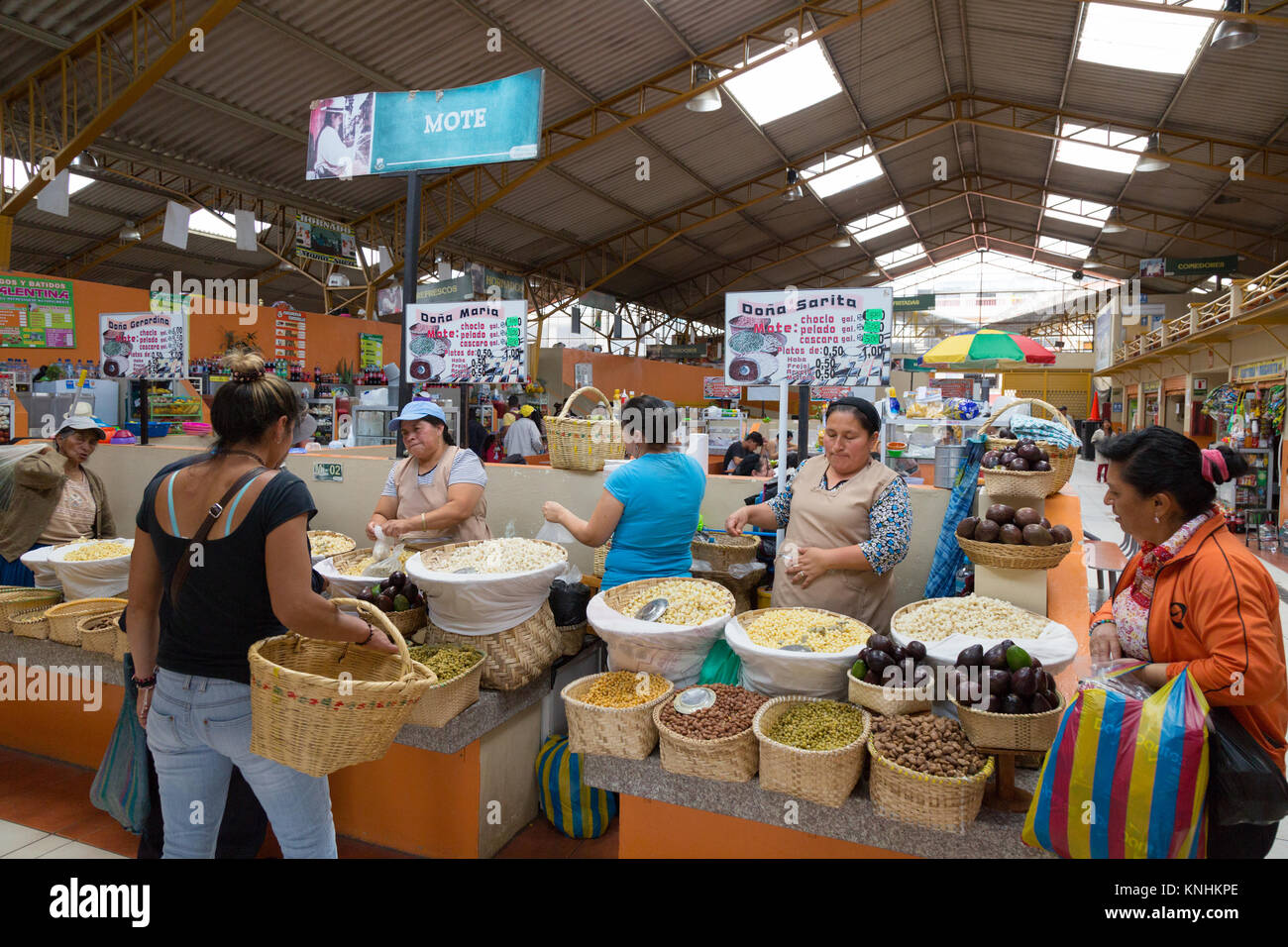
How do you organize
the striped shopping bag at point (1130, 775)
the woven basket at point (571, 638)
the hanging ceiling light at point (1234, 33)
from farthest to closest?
1. the hanging ceiling light at point (1234, 33)
2. the woven basket at point (571, 638)
3. the striped shopping bag at point (1130, 775)

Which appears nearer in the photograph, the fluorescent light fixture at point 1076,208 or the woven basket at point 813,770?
the woven basket at point 813,770

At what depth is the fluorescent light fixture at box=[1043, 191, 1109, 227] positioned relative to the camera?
18703mm

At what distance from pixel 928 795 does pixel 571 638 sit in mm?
1638

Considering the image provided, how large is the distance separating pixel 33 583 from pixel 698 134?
11911 mm

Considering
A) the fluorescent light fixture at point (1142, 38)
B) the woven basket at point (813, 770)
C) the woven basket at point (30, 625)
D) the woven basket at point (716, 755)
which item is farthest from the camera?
the fluorescent light fixture at point (1142, 38)

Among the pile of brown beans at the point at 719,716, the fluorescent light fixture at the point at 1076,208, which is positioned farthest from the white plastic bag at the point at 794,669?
the fluorescent light fixture at the point at 1076,208

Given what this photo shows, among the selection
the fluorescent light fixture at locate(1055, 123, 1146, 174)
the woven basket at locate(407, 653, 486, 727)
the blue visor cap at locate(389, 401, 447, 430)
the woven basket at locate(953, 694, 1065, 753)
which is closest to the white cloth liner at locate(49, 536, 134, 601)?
the blue visor cap at locate(389, 401, 447, 430)

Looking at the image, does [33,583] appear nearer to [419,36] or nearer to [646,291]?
[419,36]

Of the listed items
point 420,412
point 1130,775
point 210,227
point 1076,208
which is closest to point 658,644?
point 1130,775

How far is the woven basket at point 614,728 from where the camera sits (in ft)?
7.39

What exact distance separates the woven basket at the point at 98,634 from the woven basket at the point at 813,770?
109 inches

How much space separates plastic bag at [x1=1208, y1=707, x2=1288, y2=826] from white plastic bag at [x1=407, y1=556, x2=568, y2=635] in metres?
1.93

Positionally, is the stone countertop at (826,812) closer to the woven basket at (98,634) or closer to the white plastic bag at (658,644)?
the white plastic bag at (658,644)
